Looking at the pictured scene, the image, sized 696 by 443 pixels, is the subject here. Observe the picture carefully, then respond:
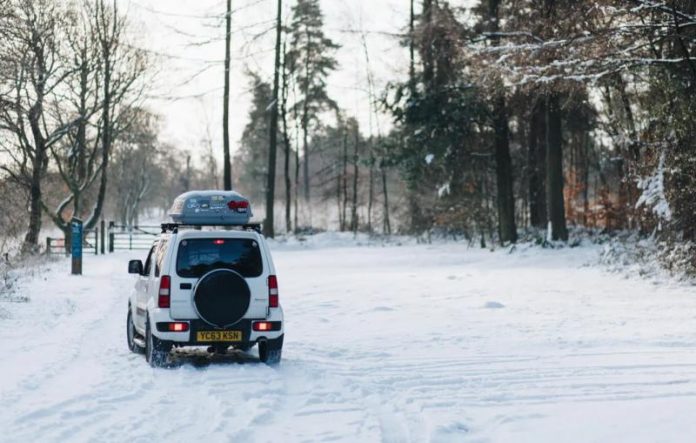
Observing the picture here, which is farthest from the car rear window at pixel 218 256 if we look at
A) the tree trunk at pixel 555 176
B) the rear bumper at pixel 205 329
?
the tree trunk at pixel 555 176

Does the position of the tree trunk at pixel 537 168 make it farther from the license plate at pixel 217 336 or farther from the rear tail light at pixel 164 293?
the rear tail light at pixel 164 293

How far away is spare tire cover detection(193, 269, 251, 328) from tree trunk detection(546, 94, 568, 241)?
18.9m

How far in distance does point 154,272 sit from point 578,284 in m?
12.5

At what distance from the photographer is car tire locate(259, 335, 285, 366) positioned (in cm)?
1058

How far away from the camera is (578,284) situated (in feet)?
66.7

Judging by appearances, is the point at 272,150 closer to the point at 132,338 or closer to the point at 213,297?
the point at 132,338

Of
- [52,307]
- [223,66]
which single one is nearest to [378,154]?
[223,66]

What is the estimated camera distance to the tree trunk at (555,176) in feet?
89.8

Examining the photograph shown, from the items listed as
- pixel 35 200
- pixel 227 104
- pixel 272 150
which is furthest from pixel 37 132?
pixel 272 150

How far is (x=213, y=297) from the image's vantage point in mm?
10344

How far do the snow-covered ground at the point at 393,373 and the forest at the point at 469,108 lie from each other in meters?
4.39

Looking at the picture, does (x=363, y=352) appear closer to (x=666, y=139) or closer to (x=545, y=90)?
(x=666, y=139)

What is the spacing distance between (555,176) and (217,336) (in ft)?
64.0

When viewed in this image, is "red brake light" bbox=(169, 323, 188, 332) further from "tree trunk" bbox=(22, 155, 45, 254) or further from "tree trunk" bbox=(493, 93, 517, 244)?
"tree trunk" bbox=(22, 155, 45, 254)
